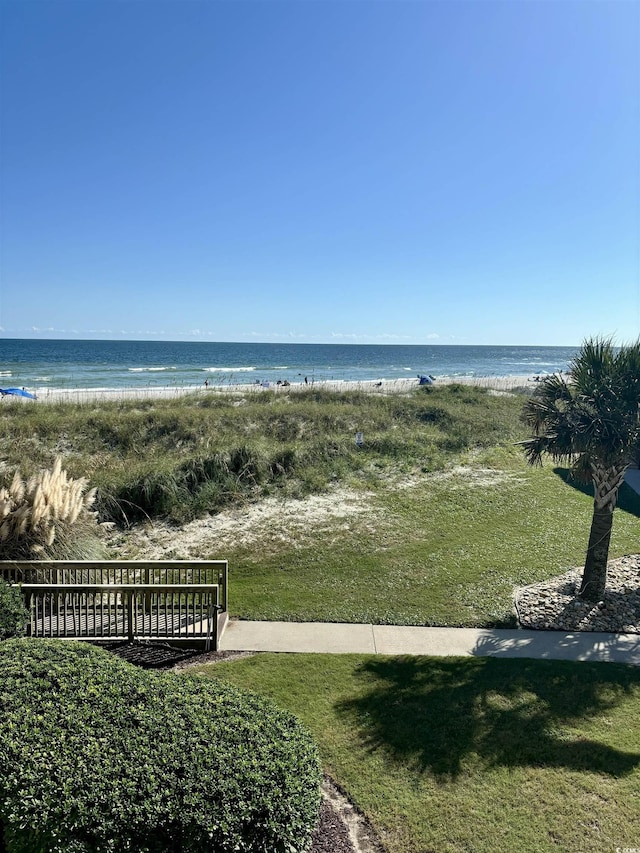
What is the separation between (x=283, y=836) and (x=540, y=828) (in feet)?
8.15

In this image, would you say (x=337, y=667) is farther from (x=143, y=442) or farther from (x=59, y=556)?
(x=143, y=442)

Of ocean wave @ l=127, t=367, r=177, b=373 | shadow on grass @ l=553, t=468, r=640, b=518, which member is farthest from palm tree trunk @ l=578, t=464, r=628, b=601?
ocean wave @ l=127, t=367, r=177, b=373

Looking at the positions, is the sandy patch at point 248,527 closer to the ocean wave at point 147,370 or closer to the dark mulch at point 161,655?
the dark mulch at point 161,655

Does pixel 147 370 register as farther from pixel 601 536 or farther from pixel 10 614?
pixel 601 536

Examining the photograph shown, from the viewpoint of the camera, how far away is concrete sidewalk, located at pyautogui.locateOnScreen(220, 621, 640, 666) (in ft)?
23.8

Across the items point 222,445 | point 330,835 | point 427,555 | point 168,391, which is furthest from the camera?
point 168,391

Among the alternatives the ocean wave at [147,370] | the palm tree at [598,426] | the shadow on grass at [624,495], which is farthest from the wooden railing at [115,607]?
the ocean wave at [147,370]

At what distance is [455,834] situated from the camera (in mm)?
4184

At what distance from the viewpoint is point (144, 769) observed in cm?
335

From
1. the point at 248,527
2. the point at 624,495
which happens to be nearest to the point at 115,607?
the point at 248,527

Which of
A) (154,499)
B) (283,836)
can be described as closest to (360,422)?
(154,499)

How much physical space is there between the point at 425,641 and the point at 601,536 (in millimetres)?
3701

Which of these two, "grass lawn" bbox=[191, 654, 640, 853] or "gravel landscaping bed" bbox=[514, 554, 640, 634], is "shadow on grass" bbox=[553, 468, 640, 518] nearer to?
"gravel landscaping bed" bbox=[514, 554, 640, 634]

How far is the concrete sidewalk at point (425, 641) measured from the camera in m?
7.27
